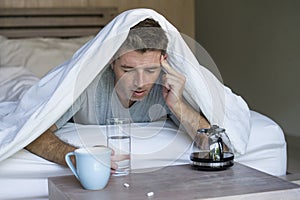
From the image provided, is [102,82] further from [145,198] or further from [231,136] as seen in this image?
[145,198]

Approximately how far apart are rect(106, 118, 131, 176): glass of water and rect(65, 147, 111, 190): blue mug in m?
0.14

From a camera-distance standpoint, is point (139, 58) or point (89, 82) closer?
point (139, 58)

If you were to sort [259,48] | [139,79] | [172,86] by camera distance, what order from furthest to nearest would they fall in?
[259,48], [172,86], [139,79]

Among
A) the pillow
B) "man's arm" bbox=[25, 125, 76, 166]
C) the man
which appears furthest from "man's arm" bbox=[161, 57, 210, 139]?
the pillow

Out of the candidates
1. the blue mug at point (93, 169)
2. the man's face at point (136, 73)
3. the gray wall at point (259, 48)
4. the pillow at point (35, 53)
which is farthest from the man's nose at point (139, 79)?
the gray wall at point (259, 48)

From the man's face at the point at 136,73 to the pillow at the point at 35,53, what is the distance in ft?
5.92

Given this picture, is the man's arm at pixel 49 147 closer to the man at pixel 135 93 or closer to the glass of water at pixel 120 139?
the man at pixel 135 93

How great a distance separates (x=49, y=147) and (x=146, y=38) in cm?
42

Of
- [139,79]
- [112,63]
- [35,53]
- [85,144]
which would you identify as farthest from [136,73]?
[35,53]

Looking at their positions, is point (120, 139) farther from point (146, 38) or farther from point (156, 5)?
point (156, 5)

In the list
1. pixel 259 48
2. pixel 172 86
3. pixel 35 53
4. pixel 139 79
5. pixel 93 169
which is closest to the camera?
pixel 93 169

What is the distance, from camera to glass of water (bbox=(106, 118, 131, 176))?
1487 mm

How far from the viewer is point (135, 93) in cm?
154

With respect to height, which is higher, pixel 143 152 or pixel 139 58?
pixel 139 58
